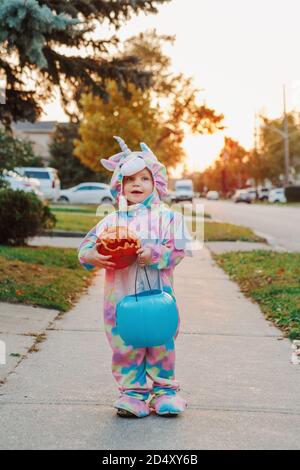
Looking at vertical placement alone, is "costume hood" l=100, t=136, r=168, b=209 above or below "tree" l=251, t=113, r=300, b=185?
below

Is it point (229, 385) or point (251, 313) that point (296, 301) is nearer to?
point (251, 313)

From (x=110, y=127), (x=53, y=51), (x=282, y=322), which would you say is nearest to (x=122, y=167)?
(x=282, y=322)

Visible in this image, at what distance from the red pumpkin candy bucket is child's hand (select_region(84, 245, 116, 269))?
2cm

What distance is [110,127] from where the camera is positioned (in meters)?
36.9

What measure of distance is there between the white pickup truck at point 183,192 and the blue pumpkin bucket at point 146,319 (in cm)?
5982

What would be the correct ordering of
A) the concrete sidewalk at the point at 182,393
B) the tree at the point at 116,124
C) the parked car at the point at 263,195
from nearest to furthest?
Answer: the concrete sidewalk at the point at 182,393 < the tree at the point at 116,124 < the parked car at the point at 263,195

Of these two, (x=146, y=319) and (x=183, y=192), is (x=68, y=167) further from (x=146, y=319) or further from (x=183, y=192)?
(x=146, y=319)

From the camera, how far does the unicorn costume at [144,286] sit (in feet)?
15.4

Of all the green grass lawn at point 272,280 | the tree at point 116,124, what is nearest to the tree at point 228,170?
the tree at point 116,124

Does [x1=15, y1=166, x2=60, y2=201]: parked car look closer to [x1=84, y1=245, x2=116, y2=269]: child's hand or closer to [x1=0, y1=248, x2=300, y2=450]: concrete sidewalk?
[x1=0, y1=248, x2=300, y2=450]: concrete sidewalk

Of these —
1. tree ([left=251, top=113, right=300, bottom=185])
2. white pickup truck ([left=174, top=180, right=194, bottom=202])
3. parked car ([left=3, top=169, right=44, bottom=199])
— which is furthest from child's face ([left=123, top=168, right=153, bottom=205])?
tree ([left=251, top=113, right=300, bottom=185])

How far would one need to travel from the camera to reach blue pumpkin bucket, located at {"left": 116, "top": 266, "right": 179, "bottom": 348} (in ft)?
14.4

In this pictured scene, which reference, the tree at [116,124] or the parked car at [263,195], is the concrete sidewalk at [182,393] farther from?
the parked car at [263,195]

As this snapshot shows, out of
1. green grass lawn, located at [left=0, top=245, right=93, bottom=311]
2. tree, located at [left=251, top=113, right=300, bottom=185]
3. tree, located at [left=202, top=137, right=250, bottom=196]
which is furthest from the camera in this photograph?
tree, located at [left=202, top=137, right=250, bottom=196]
